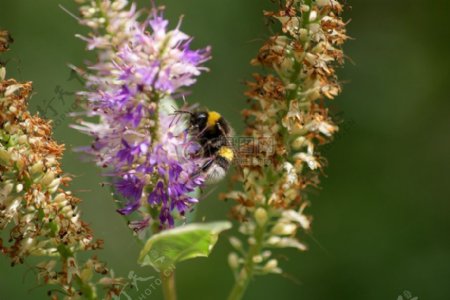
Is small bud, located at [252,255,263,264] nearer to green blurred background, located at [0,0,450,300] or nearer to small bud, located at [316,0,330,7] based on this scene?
small bud, located at [316,0,330,7]

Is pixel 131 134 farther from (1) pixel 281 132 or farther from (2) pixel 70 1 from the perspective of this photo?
(2) pixel 70 1

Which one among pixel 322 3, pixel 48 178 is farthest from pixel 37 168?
pixel 322 3

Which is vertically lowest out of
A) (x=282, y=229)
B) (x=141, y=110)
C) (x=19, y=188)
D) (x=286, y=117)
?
(x=19, y=188)

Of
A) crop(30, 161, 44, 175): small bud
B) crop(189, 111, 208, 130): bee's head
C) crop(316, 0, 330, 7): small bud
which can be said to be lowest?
crop(30, 161, 44, 175): small bud

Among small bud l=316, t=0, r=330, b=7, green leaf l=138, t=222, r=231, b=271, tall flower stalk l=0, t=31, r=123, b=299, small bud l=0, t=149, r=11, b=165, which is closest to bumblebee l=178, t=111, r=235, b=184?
green leaf l=138, t=222, r=231, b=271

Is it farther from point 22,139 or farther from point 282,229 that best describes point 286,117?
point 22,139

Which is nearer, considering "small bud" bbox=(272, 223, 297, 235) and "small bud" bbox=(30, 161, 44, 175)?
"small bud" bbox=(30, 161, 44, 175)

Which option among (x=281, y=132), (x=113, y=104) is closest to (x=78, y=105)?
(x=113, y=104)

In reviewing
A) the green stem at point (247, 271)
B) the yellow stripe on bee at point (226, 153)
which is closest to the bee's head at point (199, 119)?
the yellow stripe on bee at point (226, 153)
